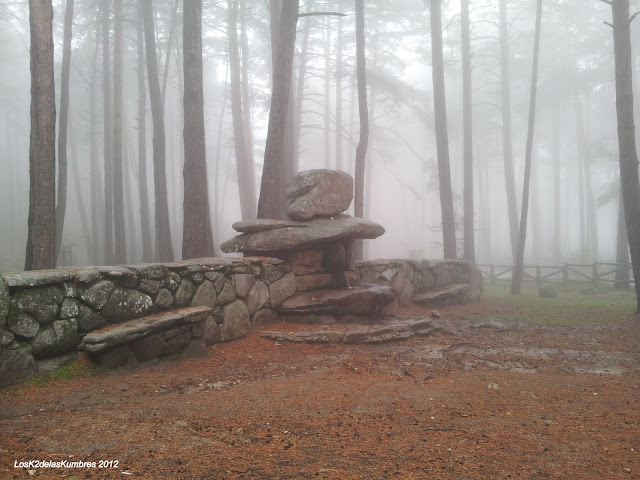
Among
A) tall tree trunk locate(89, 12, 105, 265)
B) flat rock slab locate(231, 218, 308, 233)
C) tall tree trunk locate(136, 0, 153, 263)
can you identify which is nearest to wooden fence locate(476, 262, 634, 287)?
flat rock slab locate(231, 218, 308, 233)

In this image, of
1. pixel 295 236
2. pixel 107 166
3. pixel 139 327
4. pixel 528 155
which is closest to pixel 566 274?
pixel 528 155

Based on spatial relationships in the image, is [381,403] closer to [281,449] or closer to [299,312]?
[281,449]

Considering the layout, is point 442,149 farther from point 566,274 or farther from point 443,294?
point 566,274

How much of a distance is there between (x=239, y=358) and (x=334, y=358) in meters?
1.35

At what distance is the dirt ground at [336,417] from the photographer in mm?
2746

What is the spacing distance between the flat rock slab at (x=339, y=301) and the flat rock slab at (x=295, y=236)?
96 centimetres

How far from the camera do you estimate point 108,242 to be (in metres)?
15.9

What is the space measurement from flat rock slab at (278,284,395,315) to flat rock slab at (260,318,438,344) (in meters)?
0.50

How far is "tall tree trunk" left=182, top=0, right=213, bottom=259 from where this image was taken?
9453mm

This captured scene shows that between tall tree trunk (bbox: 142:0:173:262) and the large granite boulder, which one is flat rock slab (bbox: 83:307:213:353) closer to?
the large granite boulder

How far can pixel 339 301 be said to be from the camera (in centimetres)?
767

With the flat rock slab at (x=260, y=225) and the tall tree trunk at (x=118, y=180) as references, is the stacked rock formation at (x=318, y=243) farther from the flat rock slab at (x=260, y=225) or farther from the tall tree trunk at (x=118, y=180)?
the tall tree trunk at (x=118, y=180)

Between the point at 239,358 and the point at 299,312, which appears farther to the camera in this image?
the point at 299,312

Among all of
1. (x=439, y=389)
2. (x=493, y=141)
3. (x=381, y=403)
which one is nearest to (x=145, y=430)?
(x=381, y=403)
